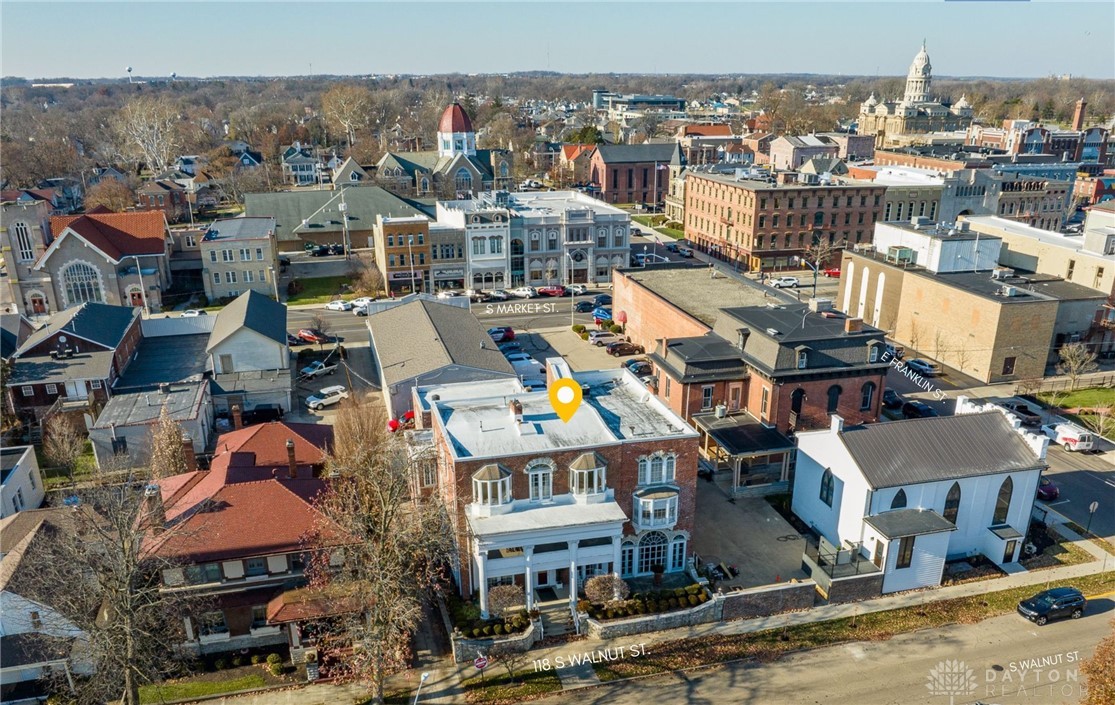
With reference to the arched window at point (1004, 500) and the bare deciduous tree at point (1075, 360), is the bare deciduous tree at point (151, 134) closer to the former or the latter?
→ the bare deciduous tree at point (1075, 360)

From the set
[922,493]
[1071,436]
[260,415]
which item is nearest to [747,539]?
[922,493]

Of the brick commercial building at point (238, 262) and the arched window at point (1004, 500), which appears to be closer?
the arched window at point (1004, 500)

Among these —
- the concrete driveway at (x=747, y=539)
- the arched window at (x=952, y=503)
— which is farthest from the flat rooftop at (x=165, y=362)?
the arched window at (x=952, y=503)

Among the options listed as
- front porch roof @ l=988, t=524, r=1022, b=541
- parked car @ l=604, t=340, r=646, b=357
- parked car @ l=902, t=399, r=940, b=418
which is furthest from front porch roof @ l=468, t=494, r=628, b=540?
parked car @ l=604, t=340, r=646, b=357

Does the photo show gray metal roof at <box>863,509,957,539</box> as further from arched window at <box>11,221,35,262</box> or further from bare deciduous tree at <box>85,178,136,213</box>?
bare deciduous tree at <box>85,178,136,213</box>

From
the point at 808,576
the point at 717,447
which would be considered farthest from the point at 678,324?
the point at 808,576

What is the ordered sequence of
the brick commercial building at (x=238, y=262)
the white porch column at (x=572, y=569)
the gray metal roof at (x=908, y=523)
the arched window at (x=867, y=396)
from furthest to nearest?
1. the brick commercial building at (x=238, y=262)
2. the arched window at (x=867, y=396)
3. the gray metal roof at (x=908, y=523)
4. the white porch column at (x=572, y=569)
